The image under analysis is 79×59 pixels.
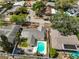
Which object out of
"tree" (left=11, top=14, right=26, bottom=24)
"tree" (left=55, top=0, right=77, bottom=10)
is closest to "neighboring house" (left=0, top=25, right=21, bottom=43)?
"tree" (left=11, top=14, right=26, bottom=24)

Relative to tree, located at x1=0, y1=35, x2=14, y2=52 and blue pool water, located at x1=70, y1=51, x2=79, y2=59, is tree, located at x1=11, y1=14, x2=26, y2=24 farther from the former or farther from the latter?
blue pool water, located at x1=70, y1=51, x2=79, y2=59

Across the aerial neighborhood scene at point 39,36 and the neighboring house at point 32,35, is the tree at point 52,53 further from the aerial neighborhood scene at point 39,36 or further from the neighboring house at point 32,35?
the neighboring house at point 32,35

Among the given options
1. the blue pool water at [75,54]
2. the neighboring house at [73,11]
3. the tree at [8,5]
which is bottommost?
the blue pool water at [75,54]

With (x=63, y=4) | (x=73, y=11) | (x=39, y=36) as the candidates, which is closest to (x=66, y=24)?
(x=39, y=36)

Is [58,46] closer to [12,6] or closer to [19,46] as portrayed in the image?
[19,46]

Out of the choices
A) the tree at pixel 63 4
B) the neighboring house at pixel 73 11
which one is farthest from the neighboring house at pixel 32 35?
the tree at pixel 63 4

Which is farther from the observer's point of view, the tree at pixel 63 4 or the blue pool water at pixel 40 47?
the tree at pixel 63 4

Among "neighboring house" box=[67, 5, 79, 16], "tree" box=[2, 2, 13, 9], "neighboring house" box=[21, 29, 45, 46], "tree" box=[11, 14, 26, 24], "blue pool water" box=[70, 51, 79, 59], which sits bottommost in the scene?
"blue pool water" box=[70, 51, 79, 59]

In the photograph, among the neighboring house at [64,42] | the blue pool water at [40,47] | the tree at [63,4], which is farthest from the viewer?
the tree at [63,4]
